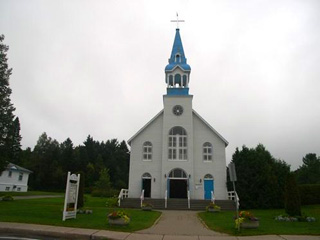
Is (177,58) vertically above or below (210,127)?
above

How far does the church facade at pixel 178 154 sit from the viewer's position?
2874 cm

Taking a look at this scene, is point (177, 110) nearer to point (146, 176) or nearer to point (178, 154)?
point (178, 154)

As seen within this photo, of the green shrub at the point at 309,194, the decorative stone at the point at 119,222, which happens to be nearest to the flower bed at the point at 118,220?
the decorative stone at the point at 119,222

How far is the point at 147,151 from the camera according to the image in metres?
30.3

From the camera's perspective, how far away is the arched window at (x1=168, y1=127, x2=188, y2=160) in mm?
29641

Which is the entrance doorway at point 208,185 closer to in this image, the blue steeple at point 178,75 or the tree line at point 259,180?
the tree line at point 259,180

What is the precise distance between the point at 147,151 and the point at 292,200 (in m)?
16.5

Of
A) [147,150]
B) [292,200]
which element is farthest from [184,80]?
[292,200]

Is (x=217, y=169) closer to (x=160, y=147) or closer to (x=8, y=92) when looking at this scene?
(x=160, y=147)

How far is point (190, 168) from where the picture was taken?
94.8 ft

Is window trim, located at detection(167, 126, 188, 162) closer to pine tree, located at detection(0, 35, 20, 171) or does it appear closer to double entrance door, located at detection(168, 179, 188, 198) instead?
double entrance door, located at detection(168, 179, 188, 198)

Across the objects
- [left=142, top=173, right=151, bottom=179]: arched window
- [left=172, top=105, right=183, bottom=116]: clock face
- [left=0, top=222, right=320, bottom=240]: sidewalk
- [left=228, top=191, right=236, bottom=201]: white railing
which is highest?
[left=172, top=105, right=183, bottom=116]: clock face

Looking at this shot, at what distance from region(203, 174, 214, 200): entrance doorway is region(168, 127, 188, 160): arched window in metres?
2.99

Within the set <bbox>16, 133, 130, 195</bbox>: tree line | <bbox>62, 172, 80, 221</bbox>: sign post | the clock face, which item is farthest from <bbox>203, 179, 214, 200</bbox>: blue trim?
<bbox>16, 133, 130, 195</bbox>: tree line
